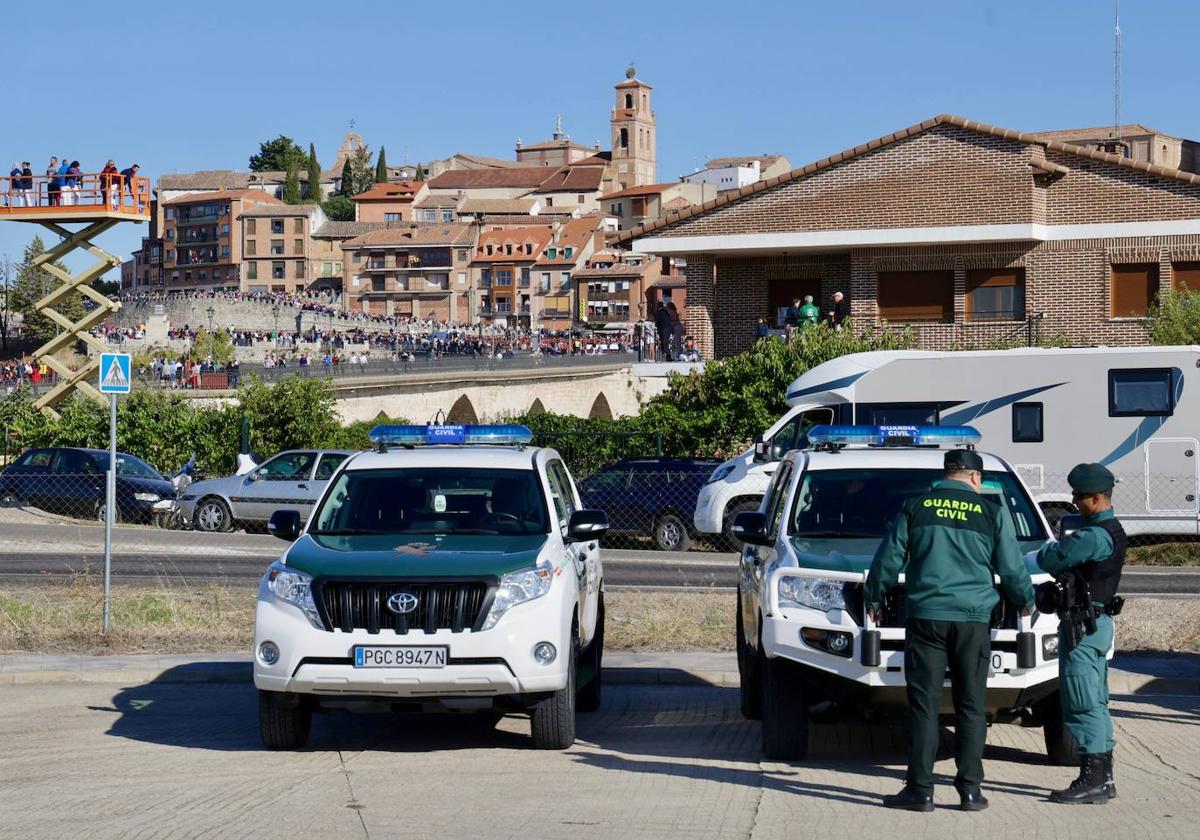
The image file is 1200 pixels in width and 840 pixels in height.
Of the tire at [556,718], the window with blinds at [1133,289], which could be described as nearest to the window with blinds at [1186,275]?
the window with blinds at [1133,289]

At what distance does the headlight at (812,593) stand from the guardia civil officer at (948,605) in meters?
0.85

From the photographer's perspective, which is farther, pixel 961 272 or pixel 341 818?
pixel 961 272

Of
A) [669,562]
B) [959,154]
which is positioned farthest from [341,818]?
[959,154]

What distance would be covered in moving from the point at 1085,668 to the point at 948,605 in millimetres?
836

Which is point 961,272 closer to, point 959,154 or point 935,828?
point 959,154

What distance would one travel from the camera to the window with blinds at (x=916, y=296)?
40.9 meters

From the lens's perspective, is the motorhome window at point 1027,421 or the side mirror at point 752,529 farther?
the motorhome window at point 1027,421

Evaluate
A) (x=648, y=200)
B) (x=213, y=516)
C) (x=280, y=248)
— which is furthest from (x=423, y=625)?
(x=280, y=248)

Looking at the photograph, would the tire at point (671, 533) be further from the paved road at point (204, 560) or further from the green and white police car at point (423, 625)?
the green and white police car at point (423, 625)

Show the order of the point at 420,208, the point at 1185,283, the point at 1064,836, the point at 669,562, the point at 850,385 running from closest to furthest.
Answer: the point at 1064,836
the point at 669,562
the point at 850,385
the point at 1185,283
the point at 420,208

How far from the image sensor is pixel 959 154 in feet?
130

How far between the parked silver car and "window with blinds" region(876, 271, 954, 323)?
17.2 m

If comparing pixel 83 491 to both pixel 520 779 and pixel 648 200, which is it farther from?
pixel 648 200

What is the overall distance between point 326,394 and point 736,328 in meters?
10.4
